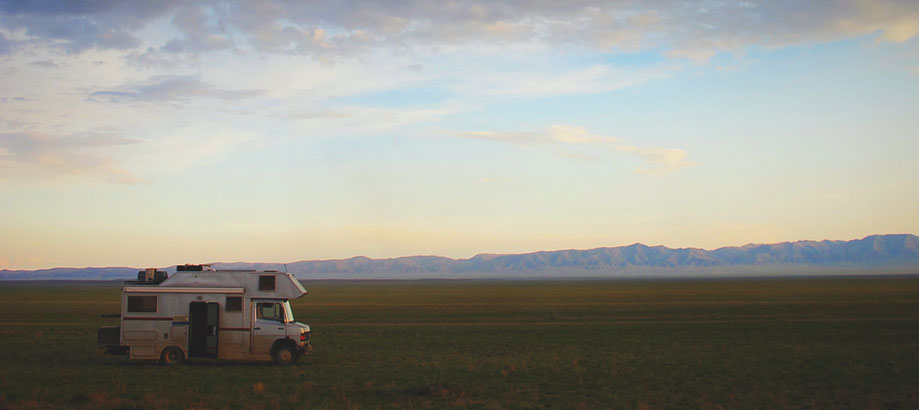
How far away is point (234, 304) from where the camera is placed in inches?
893

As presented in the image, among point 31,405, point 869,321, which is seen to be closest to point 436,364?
point 31,405

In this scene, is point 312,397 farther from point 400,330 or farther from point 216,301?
point 400,330

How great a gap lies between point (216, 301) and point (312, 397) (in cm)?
735

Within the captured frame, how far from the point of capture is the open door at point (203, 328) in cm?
2259

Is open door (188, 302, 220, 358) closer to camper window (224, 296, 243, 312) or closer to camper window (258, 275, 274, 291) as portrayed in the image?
camper window (224, 296, 243, 312)

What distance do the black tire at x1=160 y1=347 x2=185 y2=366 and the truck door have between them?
7.12 ft

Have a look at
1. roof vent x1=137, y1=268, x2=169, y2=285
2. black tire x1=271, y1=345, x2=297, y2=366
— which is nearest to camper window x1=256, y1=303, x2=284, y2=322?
black tire x1=271, y1=345, x2=297, y2=366

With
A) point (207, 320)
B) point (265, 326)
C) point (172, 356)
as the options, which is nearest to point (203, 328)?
point (207, 320)

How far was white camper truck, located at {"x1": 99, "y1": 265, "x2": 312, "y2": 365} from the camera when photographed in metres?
22.4

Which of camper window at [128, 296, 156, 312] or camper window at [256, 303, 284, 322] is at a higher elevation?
camper window at [128, 296, 156, 312]

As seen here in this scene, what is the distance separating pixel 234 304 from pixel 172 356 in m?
2.49

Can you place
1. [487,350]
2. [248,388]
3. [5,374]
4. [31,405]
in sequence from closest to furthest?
[31,405]
[248,388]
[5,374]
[487,350]

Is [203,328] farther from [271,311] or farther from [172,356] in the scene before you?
[271,311]

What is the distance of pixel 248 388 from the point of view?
18.0 m
